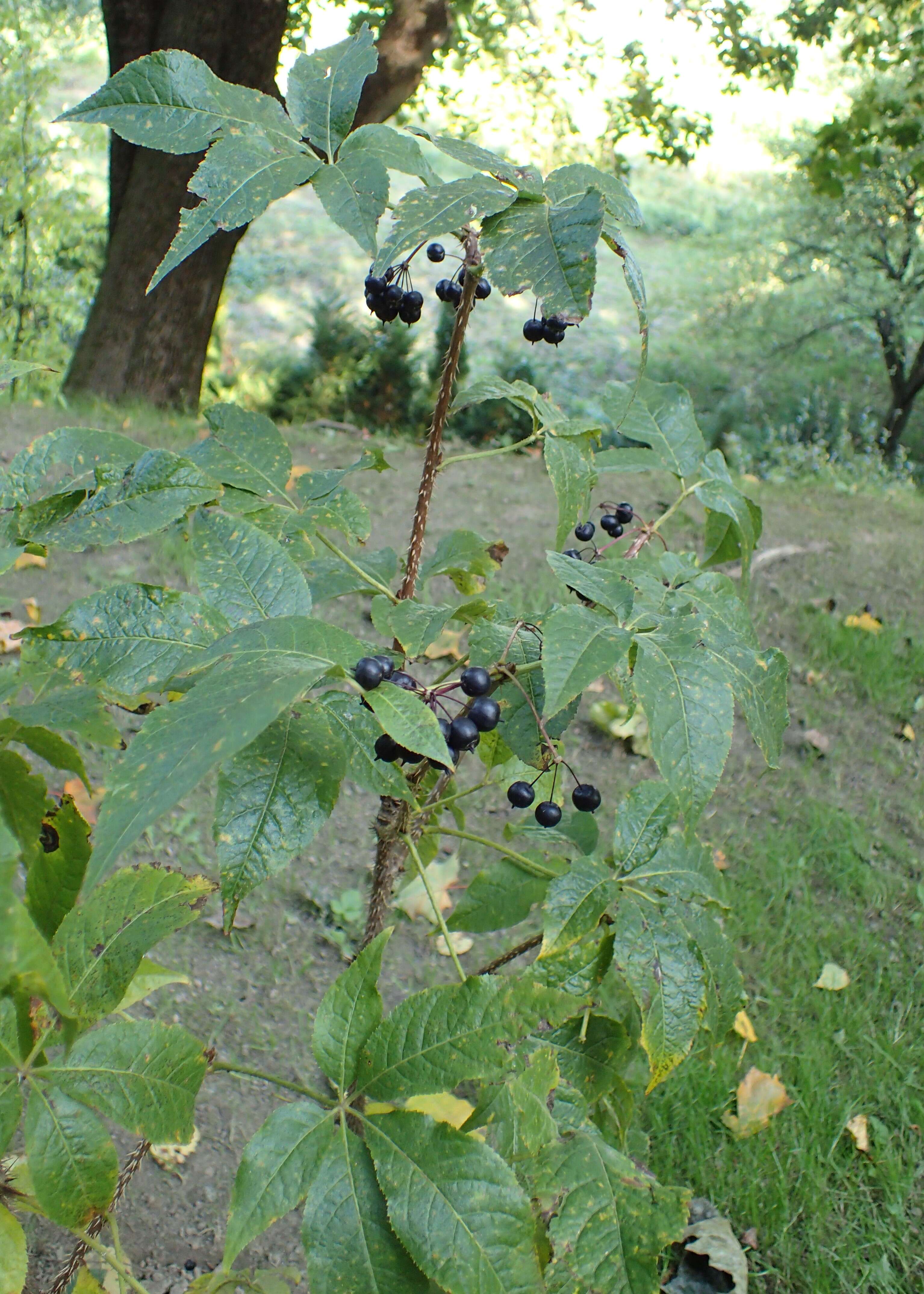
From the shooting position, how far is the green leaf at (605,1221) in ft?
3.34

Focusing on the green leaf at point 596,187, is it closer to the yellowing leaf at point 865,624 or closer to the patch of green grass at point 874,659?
the patch of green grass at point 874,659

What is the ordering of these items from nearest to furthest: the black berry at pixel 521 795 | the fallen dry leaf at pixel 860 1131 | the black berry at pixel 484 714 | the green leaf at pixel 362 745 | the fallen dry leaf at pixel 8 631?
the green leaf at pixel 362 745 → the black berry at pixel 484 714 → the black berry at pixel 521 795 → the fallen dry leaf at pixel 860 1131 → the fallen dry leaf at pixel 8 631

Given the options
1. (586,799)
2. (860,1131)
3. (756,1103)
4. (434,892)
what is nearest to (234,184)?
(586,799)

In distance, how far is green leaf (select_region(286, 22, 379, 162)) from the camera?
3.34 ft

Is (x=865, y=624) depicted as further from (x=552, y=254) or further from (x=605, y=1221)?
(x=552, y=254)

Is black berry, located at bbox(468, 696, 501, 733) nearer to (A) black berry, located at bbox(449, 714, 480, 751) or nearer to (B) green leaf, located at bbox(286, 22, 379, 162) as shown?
(A) black berry, located at bbox(449, 714, 480, 751)

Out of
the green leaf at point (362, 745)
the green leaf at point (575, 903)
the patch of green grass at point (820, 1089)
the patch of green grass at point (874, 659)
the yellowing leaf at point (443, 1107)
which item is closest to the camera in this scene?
the green leaf at point (362, 745)

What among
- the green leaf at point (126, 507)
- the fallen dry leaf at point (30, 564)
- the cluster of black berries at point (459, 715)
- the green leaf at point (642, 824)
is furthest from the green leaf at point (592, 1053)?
the fallen dry leaf at point (30, 564)

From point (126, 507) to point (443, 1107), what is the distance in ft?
3.77

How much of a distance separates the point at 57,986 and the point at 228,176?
0.75 m

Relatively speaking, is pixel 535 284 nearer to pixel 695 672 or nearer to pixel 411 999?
pixel 695 672

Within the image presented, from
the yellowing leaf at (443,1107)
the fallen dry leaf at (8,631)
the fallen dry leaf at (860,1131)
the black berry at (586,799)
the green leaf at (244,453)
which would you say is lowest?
the fallen dry leaf at (860,1131)

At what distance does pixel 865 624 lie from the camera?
4.12 metres

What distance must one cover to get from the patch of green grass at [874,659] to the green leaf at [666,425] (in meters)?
2.66
